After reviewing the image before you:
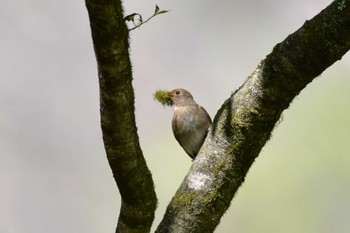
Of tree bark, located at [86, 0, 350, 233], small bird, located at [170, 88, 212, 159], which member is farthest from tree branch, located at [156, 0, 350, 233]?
small bird, located at [170, 88, 212, 159]

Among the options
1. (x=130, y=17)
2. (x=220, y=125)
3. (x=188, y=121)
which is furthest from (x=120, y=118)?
(x=188, y=121)

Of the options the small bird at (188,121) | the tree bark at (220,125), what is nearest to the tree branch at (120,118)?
the tree bark at (220,125)

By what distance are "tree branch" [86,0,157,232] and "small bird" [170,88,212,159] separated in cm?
261

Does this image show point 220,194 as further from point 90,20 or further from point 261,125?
point 90,20

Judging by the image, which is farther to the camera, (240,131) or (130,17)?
(240,131)

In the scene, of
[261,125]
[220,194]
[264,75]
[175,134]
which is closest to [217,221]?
[220,194]

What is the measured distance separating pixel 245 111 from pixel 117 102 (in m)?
0.78

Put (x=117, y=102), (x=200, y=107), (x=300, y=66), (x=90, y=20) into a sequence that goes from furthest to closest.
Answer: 1. (x=200, y=107)
2. (x=300, y=66)
3. (x=117, y=102)
4. (x=90, y=20)

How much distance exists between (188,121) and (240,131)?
9.60 feet

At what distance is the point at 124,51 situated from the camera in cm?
309

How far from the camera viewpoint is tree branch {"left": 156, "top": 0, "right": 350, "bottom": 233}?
341cm

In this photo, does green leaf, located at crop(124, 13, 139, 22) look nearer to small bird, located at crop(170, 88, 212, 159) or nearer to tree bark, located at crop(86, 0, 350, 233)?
tree bark, located at crop(86, 0, 350, 233)

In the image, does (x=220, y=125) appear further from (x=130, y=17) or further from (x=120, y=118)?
(x=130, y=17)

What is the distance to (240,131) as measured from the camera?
3596 millimetres
